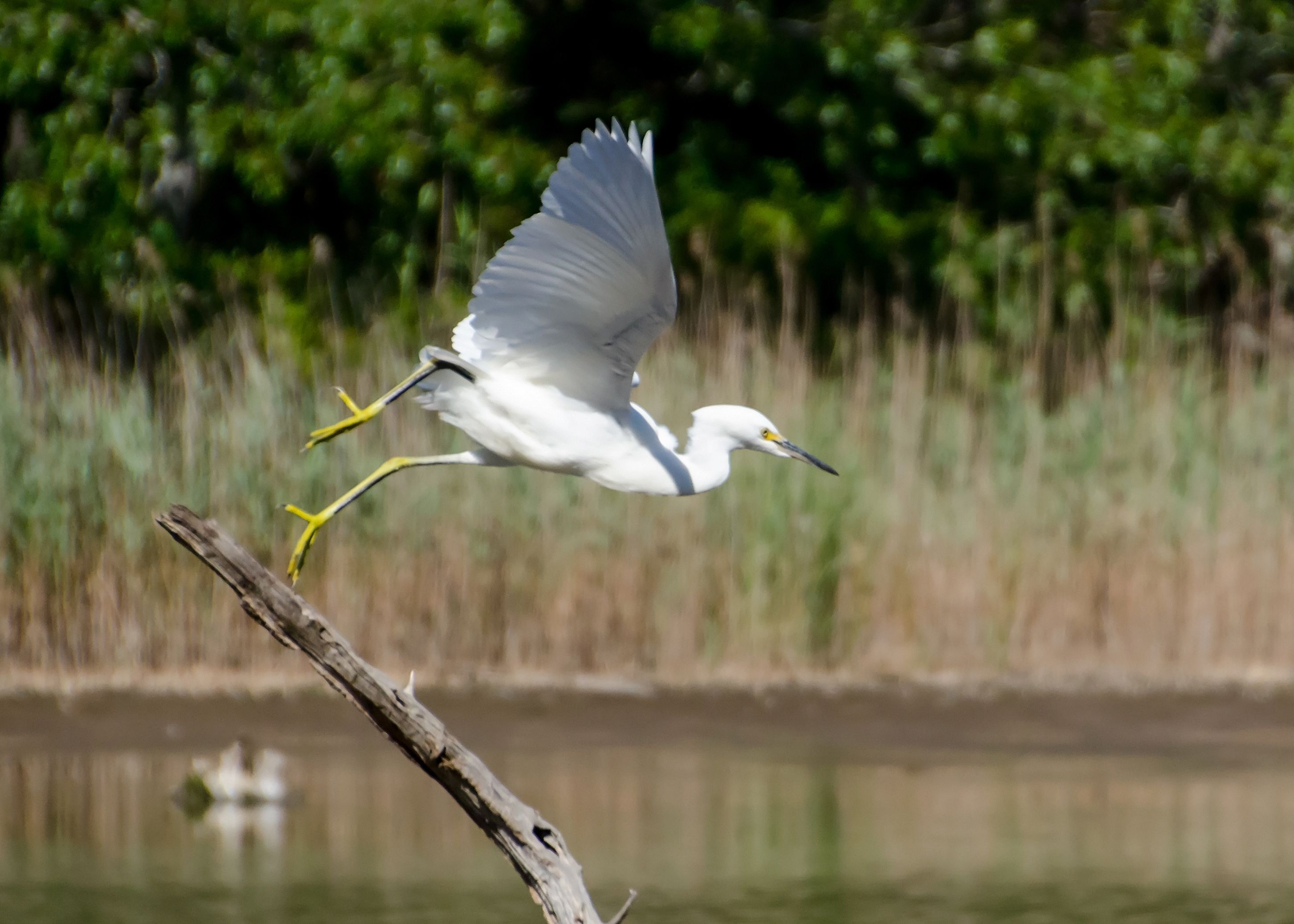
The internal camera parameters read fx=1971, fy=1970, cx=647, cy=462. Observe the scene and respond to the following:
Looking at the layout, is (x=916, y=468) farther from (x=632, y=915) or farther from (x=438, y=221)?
(x=438, y=221)

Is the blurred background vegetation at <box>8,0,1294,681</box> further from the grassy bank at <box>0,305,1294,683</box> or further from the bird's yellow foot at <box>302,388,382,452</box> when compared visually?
the bird's yellow foot at <box>302,388,382,452</box>

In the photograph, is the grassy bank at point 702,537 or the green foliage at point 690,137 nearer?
the grassy bank at point 702,537

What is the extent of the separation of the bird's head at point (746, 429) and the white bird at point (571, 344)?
0.62ft

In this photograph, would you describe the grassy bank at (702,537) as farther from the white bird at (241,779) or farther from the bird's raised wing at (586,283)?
the bird's raised wing at (586,283)

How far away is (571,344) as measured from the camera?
4359mm

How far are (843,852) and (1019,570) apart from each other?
7.08 ft

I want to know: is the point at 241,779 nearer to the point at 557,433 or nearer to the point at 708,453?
the point at 708,453

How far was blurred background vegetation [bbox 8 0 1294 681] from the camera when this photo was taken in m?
9.02

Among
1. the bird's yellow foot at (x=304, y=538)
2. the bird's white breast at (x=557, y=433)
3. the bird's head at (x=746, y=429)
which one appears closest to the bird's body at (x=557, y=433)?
the bird's white breast at (x=557, y=433)

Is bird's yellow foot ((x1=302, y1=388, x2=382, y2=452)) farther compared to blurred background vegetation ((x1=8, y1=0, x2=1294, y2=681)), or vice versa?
blurred background vegetation ((x1=8, y1=0, x2=1294, y2=681))

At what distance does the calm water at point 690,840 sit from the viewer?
→ 694 centimetres

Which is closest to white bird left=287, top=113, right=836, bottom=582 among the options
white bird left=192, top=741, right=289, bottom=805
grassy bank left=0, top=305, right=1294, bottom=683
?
white bird left=192, top=741, right=289, bottom=805

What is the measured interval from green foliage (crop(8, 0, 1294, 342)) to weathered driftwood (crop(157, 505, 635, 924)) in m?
7.17

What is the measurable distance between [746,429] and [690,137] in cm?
807
